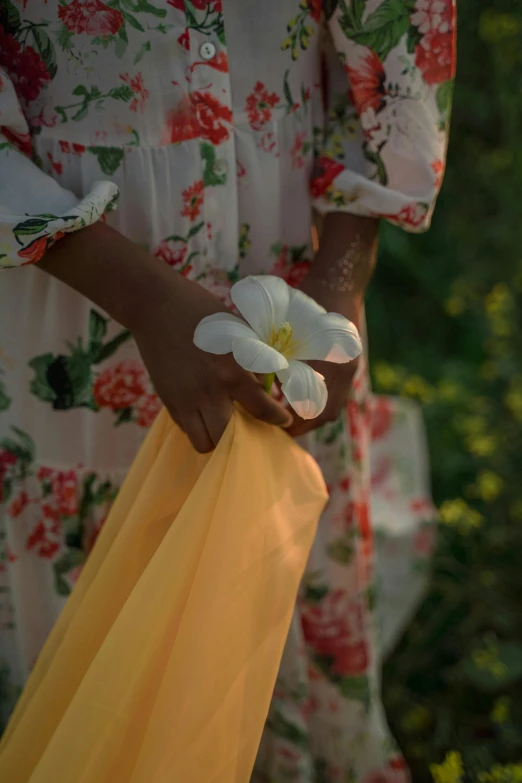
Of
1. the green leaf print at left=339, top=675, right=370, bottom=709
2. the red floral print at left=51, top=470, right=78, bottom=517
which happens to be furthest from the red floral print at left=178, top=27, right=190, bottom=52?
the green leaf print at left=339, top=675, right=370, bottom=709

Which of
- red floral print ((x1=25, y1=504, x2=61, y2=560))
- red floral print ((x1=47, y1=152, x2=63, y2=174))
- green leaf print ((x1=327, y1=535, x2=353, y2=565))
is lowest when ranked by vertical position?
green leaf print ((x1=327, y1=535, x2=353, y2=565))

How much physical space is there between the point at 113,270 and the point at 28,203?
0.09 metres

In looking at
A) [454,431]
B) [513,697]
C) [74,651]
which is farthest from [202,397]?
[454,431]

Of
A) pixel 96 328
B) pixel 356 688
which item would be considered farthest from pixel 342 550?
pixel 96 328

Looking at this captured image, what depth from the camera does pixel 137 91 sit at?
2.17 ft

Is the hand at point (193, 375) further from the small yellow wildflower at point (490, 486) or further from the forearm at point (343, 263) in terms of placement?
the small yellow wildflower at point (490, 486)

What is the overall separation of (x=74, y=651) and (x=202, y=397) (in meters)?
0.26

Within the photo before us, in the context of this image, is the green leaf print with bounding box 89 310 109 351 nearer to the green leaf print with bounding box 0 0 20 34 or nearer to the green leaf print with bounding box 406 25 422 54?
the green leaf print with bounding box 0 0 20 34

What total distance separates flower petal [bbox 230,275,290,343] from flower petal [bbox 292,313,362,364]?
0.08ft

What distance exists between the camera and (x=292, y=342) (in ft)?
1.83

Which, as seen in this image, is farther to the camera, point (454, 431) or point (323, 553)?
point (454, 431)

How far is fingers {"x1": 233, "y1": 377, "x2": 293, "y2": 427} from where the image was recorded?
0.59 m

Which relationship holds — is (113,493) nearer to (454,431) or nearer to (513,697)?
(513,697)

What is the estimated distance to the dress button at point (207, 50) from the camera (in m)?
0.65
